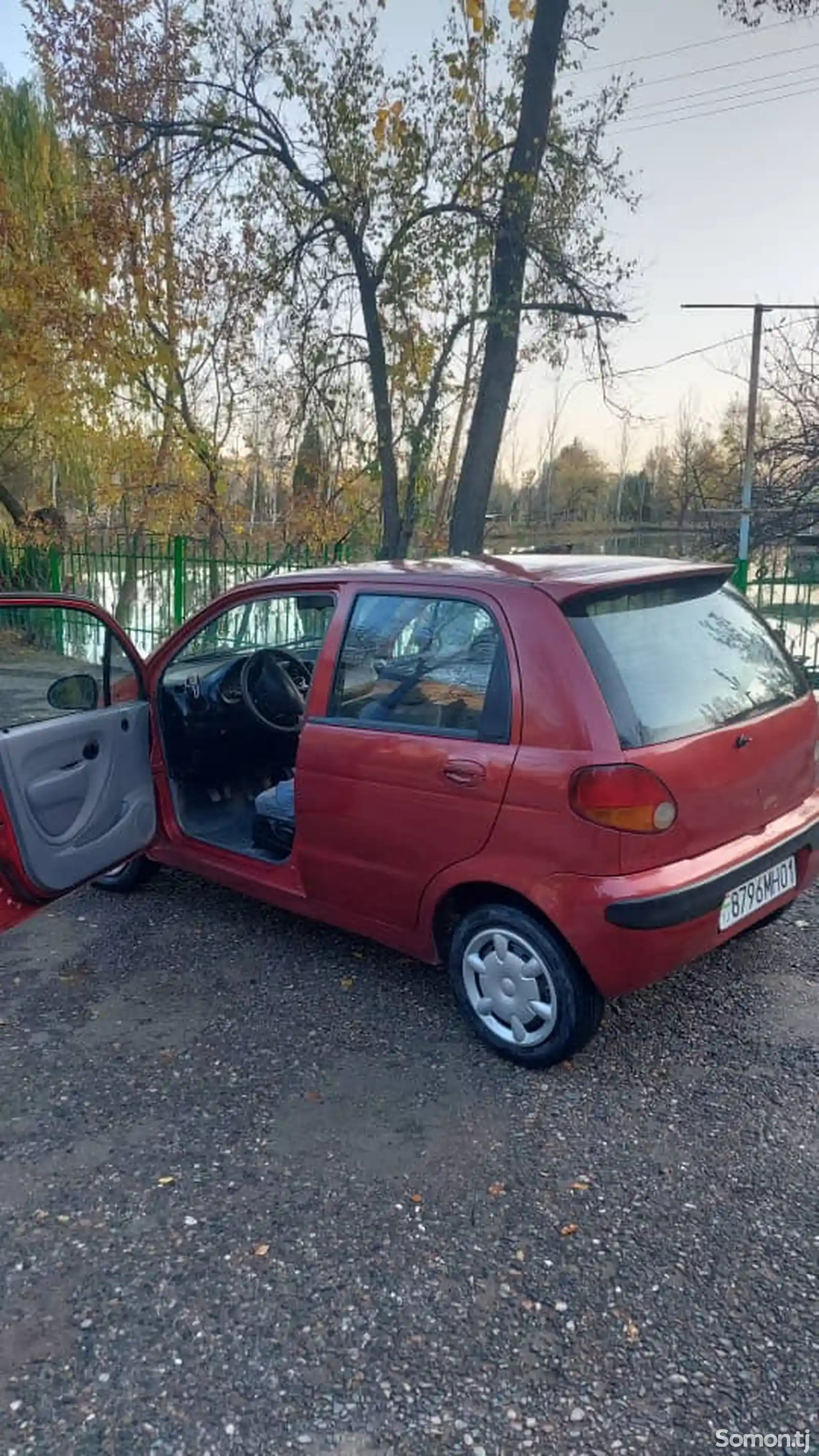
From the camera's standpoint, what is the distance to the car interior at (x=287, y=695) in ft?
10.4

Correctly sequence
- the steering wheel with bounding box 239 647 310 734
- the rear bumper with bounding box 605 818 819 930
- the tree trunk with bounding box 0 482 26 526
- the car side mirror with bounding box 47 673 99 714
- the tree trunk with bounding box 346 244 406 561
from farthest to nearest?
the tree trunk with bounding box 0 482 26 526 < the tree trunk with bounding box 346 244 406 561 < the steering wheel with bounding box 239 647 310 734 < the car side mirror with bounding box 47 673 99 714 < the rear bumper with bounding box 605 818 819 930

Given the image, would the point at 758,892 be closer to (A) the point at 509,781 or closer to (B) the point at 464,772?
(A) the point at 509,781

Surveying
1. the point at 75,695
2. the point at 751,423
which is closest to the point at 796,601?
the point at 751,423

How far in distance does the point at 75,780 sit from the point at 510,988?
1768 millimetres

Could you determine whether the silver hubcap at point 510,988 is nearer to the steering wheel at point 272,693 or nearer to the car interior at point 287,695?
the car interior at point 287,695

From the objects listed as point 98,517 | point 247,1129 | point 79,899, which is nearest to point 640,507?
point 98,517

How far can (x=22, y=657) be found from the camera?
1298 centimetres

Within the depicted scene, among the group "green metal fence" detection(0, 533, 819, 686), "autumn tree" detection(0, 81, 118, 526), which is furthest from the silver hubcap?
"autumn tree" detection(0, 81, 118, 526)

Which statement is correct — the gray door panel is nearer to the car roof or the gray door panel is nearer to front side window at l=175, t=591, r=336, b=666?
front side window at l=175, t=591, r=336, b=666

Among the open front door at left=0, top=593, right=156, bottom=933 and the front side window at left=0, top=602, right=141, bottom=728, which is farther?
the front side window at left=0, top=602, right=141, bottom=728

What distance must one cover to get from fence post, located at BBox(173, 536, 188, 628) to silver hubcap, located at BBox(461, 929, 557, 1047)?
8.76 m

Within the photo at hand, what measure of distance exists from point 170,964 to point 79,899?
97 centimetres

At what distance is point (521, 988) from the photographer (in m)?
3.09

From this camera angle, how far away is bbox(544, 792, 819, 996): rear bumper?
2.79m
